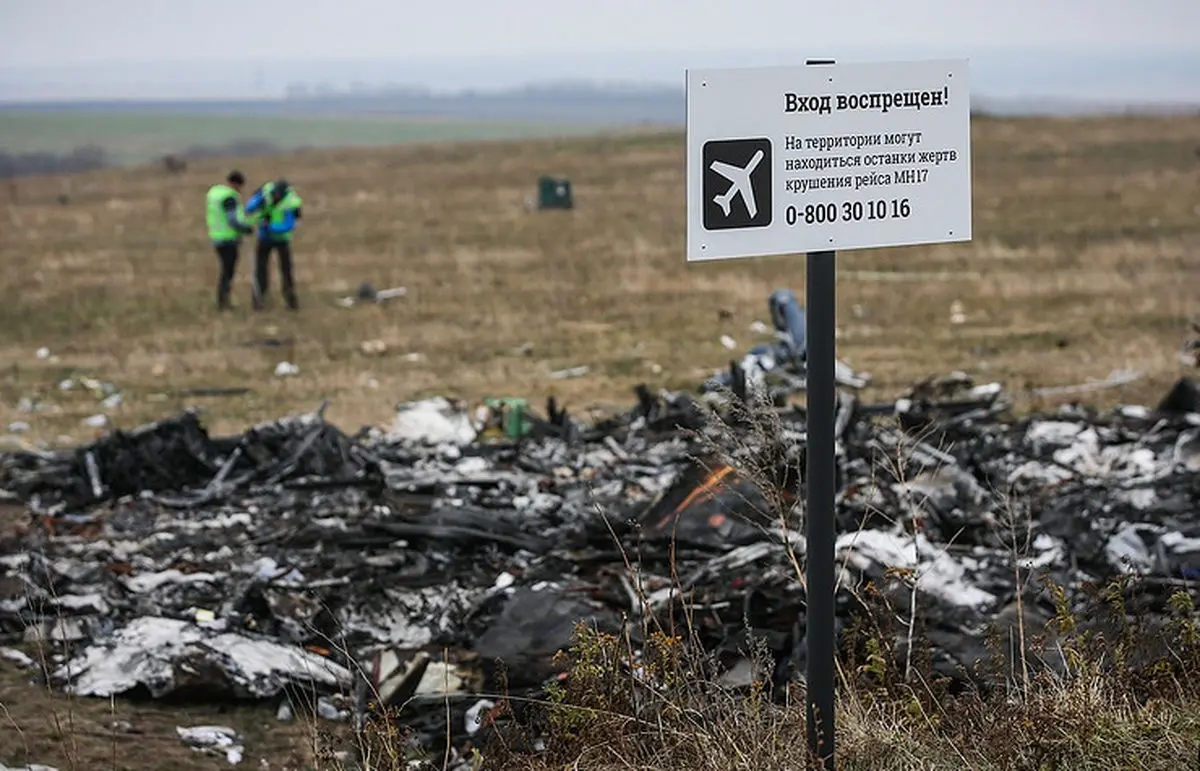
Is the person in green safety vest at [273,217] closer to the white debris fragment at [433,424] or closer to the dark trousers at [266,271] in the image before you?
the dark trousers at [266,271]

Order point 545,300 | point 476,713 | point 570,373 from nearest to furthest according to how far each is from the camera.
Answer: point 476,713 → point 570,373 → point 545,300

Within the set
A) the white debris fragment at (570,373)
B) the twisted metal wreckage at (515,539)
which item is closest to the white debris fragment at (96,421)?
the twisted metal wreckage at (515,539)

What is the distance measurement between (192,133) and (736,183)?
169447 mm

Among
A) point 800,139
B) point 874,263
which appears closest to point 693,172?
point 800,139

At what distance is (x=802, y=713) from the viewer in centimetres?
419

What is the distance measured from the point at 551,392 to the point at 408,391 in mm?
1320

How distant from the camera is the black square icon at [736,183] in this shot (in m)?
3.64

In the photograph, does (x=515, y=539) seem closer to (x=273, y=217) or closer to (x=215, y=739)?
(x=215, y=739)

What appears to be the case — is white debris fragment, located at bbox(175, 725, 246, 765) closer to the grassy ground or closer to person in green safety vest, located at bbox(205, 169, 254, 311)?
the grassy ground

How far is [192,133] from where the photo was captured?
165 metres

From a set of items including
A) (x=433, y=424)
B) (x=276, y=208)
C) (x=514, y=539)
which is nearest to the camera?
(x=514, y=539)

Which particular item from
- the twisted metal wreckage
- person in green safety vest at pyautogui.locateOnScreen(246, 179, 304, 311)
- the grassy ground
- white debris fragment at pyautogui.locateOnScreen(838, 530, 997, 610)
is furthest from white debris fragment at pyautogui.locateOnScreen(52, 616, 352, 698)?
person in green safety vest at pyautogui.locateOnScreen(246, 179, 304, 311)

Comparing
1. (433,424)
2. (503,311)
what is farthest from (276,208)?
(433,424)

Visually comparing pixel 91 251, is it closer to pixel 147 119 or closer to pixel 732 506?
pixel 732 506
